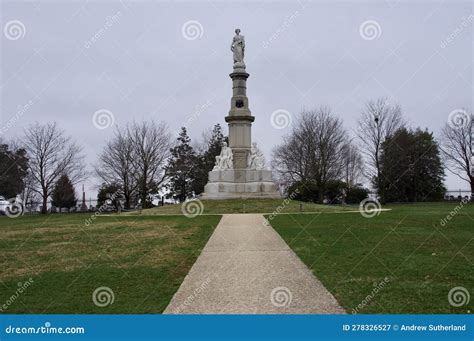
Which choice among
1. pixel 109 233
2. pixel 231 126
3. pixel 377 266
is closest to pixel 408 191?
pixel 231 126

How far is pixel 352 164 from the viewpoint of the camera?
6588 centimetres

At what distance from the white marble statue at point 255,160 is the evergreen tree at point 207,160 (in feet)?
70.6

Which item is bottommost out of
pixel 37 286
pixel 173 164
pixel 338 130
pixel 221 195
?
pixel 37 286

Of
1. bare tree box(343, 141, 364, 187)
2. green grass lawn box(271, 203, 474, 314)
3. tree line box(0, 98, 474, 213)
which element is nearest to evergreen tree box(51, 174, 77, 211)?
tree line box(0, 98, 474, 213)

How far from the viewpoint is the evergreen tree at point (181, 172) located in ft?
189

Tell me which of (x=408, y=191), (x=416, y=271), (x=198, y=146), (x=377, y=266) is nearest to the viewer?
(x=416, y=271)

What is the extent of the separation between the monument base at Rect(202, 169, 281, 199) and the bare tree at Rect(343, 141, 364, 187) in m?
23.0

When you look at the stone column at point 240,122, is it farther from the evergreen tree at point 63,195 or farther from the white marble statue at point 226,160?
A: the evergreen tree at point 63,195

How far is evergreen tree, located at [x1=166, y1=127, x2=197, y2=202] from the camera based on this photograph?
57500mm

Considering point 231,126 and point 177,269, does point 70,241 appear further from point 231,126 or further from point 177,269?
point 231,126

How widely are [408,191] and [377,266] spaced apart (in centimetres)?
4475

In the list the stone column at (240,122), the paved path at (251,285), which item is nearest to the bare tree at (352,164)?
the stone column at (240,122)

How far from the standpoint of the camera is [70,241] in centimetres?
1573

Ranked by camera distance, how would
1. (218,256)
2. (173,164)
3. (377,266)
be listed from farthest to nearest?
(173,164) < (218,256) < (377,266)
